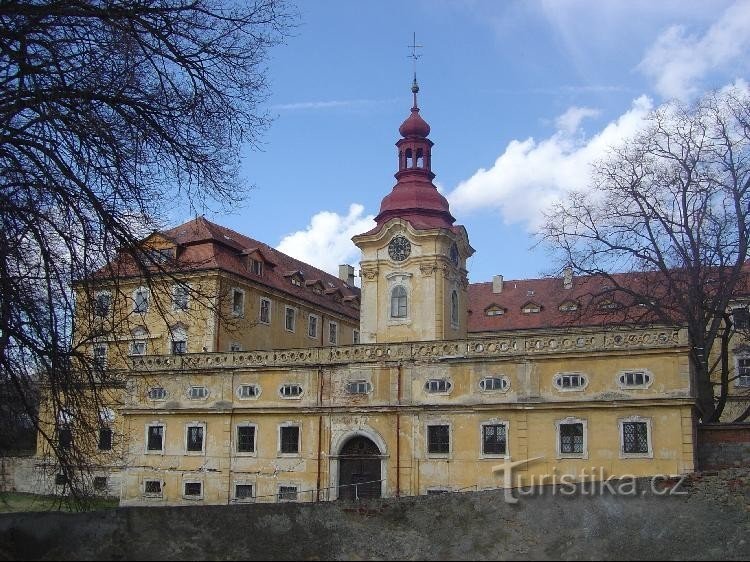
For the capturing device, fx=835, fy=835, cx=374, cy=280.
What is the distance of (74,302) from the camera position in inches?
494

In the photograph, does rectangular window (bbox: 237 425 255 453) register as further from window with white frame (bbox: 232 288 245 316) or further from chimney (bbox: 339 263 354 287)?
chimney (bbox: 339 263 354 287)

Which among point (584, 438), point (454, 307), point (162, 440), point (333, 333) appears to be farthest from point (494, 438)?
point (333, 333)

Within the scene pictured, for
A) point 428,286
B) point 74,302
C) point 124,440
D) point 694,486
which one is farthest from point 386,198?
point 74,302

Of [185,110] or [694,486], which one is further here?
[694,486]

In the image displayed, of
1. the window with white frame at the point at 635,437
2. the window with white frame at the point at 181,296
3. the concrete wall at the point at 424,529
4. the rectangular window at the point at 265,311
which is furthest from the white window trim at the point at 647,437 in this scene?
the rectangular window at the point at 265,311

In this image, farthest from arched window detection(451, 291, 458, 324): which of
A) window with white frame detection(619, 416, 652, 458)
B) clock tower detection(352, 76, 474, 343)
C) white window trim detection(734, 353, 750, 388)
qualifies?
white window trim detection(734, 353, 750, 388)

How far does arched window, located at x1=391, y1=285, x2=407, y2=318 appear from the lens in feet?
124

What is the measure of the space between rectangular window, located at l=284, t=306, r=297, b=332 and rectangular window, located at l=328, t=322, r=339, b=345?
4.37 metres

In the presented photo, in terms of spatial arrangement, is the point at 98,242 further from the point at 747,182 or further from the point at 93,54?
the point at 747,182

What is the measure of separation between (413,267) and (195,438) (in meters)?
12.2

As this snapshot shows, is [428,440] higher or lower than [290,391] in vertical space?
lower

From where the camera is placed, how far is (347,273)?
60656mm

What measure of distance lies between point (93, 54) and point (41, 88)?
0.83 metres

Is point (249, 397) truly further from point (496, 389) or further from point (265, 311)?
point (265, 311)
